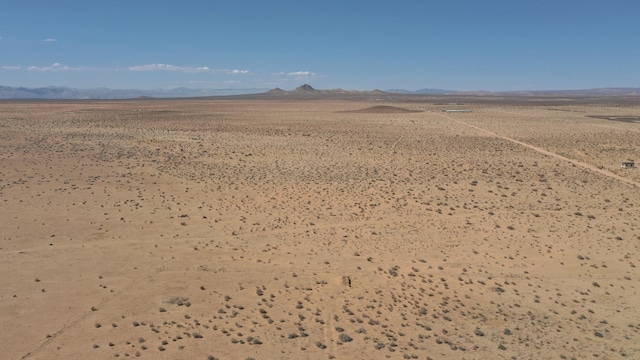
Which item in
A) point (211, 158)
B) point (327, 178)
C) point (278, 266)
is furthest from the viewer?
point (211, 158)

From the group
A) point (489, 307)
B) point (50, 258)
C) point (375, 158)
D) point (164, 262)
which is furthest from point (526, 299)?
point (375, 158)

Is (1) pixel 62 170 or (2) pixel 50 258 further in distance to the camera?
(1) pixel 62 170

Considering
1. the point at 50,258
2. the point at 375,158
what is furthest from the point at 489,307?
the point at 375,158

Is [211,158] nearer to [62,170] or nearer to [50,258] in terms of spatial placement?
[62,170]

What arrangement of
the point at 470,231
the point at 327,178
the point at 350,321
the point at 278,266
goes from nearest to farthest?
the point at 350,321, the point at 278,266, the point at 470,231, the point at 327,178

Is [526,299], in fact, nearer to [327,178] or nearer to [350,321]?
[350,321]

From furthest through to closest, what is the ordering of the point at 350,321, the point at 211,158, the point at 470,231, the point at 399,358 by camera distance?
the point at 211,158, the point at 470,231, the point at 350,321, the point at 399,358
